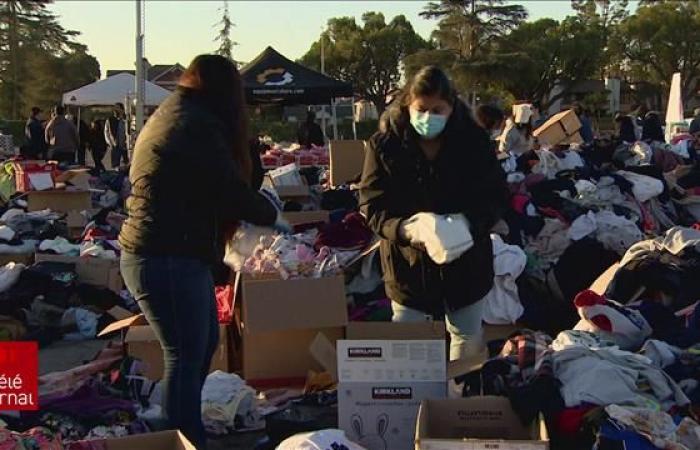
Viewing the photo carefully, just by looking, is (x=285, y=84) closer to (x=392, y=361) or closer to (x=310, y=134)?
(x=310, y=134)

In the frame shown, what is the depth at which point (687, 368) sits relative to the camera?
3830 mm

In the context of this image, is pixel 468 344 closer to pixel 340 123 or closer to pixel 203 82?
pixel 203 82

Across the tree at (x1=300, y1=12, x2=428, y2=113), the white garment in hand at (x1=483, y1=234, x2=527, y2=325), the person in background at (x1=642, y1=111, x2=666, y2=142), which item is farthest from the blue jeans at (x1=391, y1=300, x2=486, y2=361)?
the tree at (x1=300, y1=12, x2=428, y2=113)

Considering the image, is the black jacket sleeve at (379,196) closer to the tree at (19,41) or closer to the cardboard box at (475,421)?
the cardboard box at (475,421)

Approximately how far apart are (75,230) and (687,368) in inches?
264

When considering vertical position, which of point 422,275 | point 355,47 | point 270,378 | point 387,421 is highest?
point 355,47

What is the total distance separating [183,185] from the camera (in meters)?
3.05

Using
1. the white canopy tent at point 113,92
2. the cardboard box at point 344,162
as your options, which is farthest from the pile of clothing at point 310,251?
the white canopy tent at point 113,92

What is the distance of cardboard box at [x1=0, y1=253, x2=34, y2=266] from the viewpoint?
25.7 feet

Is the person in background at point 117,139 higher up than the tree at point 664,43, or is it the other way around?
the tree at point 664,43

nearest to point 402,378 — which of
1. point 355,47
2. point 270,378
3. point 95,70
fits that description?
point 270,378

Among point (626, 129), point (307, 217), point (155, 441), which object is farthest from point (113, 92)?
point (155, 441)

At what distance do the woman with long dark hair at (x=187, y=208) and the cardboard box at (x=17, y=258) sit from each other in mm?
5012

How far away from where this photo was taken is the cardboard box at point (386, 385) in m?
3.37
